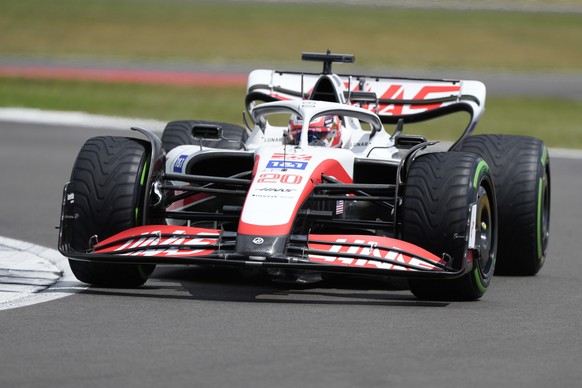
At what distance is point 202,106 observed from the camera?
28.0 meters

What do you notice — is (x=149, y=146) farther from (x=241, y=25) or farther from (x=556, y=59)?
(x=241, y=25)

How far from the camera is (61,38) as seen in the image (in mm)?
47250

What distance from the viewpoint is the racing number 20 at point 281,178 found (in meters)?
8.73

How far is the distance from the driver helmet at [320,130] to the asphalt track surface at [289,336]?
1153 mm

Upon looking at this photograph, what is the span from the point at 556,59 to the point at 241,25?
577 inches

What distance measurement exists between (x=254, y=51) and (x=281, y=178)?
37.3 m

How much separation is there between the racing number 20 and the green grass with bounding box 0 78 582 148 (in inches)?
565

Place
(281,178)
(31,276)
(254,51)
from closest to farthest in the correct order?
(281,178)
(31,276)
(254,51)

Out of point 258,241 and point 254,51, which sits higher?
point 254,51

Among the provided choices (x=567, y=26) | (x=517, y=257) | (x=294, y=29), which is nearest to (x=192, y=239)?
(x=517, y=257)

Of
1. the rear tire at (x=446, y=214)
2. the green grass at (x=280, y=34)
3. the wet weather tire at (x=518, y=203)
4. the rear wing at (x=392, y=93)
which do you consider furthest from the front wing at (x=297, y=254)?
the green grass at (x=280, y=34)

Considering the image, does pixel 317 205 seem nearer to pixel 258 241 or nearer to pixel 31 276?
pixel 258 241

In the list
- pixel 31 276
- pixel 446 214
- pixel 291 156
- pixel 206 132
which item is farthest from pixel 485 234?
pixel 31 276

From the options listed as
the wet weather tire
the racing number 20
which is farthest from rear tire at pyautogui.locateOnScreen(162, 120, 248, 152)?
the racing number 20
